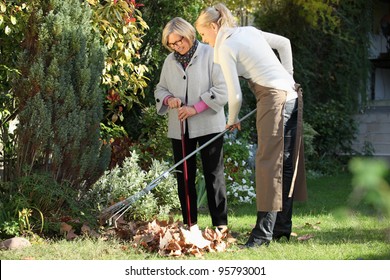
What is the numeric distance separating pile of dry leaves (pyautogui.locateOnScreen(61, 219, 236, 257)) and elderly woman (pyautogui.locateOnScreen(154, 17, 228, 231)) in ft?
1.27

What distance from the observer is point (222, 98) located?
17.4 ft

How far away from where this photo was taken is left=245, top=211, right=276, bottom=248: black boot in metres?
4.79

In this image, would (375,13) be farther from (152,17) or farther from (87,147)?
(87,147)

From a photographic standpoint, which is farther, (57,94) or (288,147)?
(57,94)

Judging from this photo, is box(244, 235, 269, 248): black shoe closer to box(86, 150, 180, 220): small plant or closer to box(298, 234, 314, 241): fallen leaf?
box(298, 234, 314, 241): fallen leaf

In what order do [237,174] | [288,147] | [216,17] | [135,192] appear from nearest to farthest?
[216,17], [288,147], [135,192], [237,174]

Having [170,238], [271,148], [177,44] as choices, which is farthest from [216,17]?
[170,238]

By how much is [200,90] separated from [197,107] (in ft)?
0.52

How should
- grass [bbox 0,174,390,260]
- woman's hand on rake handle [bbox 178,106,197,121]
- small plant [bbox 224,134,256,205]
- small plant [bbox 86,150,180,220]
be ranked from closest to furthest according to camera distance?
grass [bbox 0,174,390,260]
woman's hand on rake handle [bbox 178,106,197,121]
small plant [bbox 86,150,180,220]
small plant [bbox 224,134,256,205]

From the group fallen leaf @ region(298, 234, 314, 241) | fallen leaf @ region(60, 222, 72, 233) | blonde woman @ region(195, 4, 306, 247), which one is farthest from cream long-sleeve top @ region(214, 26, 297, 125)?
fallen leaf @ region(60, 222, 72, 233)

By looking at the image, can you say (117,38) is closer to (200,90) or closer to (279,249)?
(200,90)

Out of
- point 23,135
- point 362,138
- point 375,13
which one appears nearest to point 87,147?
point 23,135

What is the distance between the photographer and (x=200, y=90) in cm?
538
